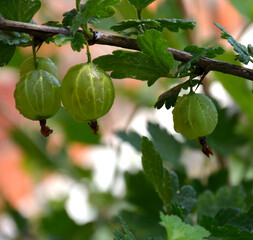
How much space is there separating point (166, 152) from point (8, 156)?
205 cm

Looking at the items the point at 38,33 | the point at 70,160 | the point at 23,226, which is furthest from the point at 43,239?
the point at 38,33

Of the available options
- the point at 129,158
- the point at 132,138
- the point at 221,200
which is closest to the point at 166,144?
the point at 132,138

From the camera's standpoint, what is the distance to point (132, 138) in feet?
2.14

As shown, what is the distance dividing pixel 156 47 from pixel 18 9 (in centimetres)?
12

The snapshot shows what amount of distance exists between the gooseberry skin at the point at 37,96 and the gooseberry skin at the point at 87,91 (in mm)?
17

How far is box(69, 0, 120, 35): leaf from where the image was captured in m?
0.33

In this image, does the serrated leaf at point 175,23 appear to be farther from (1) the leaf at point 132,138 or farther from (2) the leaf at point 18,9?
(1) the leaf at point 132,138

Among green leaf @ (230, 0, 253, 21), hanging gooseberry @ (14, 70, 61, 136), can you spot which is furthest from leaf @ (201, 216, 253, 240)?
green leaf @ (230, 0, 253, 21)

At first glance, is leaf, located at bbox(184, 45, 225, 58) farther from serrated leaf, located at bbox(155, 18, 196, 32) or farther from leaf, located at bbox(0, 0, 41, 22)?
leaf, located at bbox(0, 0, 41, 22)

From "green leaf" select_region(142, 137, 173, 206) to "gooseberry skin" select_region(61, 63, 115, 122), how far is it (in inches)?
2.1

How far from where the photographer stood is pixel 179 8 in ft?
3.15

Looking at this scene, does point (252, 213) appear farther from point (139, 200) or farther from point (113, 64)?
point (139, 200)

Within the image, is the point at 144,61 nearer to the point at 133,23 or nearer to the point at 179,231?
the point at 133,23

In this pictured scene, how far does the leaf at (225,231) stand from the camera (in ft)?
1.18
